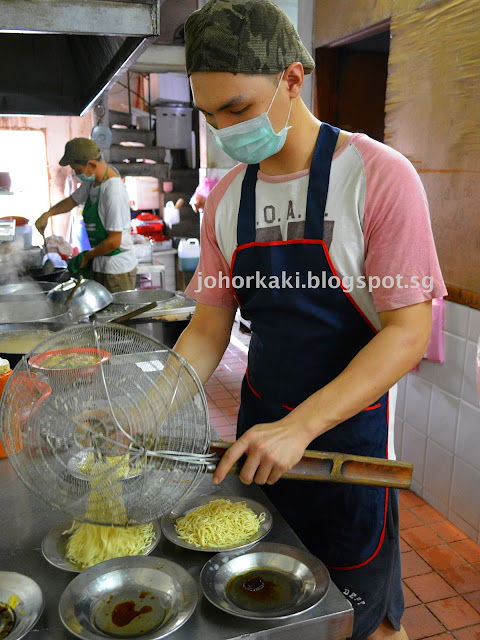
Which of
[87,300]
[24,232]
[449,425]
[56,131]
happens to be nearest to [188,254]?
[24,232]

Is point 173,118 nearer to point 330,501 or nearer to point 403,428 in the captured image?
point 403,428

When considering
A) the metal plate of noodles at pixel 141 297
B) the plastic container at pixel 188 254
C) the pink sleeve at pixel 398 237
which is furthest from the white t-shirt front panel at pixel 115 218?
the pink sleeve at pixel 398 237


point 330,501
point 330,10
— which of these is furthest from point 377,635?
point 330,10

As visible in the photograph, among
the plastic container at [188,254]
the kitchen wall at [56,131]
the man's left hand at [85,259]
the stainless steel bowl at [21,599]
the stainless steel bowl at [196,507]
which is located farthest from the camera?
the kitchen wall at [56,131]

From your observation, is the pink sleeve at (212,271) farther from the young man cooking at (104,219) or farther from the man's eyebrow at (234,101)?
the young man cooking at (104,219)

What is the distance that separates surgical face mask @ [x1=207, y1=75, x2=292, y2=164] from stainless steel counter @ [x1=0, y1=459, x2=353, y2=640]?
921mm

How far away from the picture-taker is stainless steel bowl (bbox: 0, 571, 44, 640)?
1096 mm

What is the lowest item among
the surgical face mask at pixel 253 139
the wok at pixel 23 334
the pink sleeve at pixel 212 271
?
the wok at pixel 23 334

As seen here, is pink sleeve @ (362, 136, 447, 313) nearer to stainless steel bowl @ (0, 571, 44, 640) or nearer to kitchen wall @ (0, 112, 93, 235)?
stainless steel bowl @ (0, 571, 44, 640)

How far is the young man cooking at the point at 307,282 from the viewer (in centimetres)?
136

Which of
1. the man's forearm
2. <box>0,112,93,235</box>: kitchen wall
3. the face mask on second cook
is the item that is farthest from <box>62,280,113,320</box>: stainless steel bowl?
<box>0,112,93,235</box>: kitchen wall

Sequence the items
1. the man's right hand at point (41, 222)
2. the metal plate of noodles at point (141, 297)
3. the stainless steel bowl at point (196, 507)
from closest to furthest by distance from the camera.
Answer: the stainless steel bowl at point (196, 507)
the metal plate of noodles at point (141, 297)
the man's right hand at point (41, 222)

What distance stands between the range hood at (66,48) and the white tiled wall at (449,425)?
82.4 inches

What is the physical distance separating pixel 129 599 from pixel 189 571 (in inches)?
5.8
